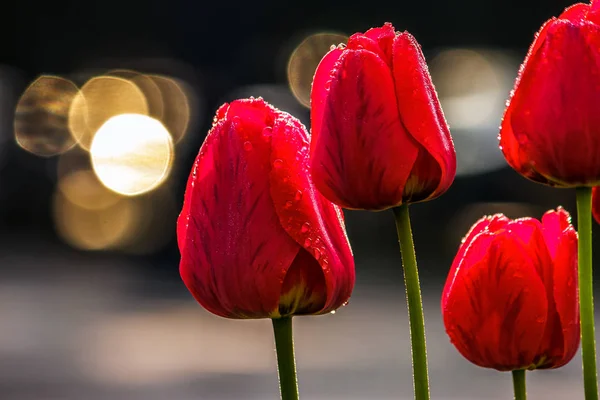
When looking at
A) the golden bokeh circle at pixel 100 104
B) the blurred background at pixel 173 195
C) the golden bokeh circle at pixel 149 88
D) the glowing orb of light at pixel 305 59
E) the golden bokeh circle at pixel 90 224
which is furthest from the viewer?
the golden bokeh circle at pixel 100 104

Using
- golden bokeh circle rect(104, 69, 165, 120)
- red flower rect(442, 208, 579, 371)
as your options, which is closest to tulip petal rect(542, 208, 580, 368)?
red flower rect(442, 208, 579, 371)

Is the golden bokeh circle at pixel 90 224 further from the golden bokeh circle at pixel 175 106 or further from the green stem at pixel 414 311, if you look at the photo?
the green stem at pixel 414 311

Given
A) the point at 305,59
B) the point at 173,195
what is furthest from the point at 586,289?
the point at 305,59

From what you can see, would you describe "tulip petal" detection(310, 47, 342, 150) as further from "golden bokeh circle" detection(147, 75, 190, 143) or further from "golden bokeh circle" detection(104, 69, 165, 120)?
"golden bokeh circle" detection(104, 69, 165, 120)

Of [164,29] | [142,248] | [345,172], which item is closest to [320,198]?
[345,172]

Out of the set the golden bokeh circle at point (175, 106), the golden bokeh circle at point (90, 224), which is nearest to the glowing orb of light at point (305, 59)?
the golden bokeh circle at point (175, 106)
